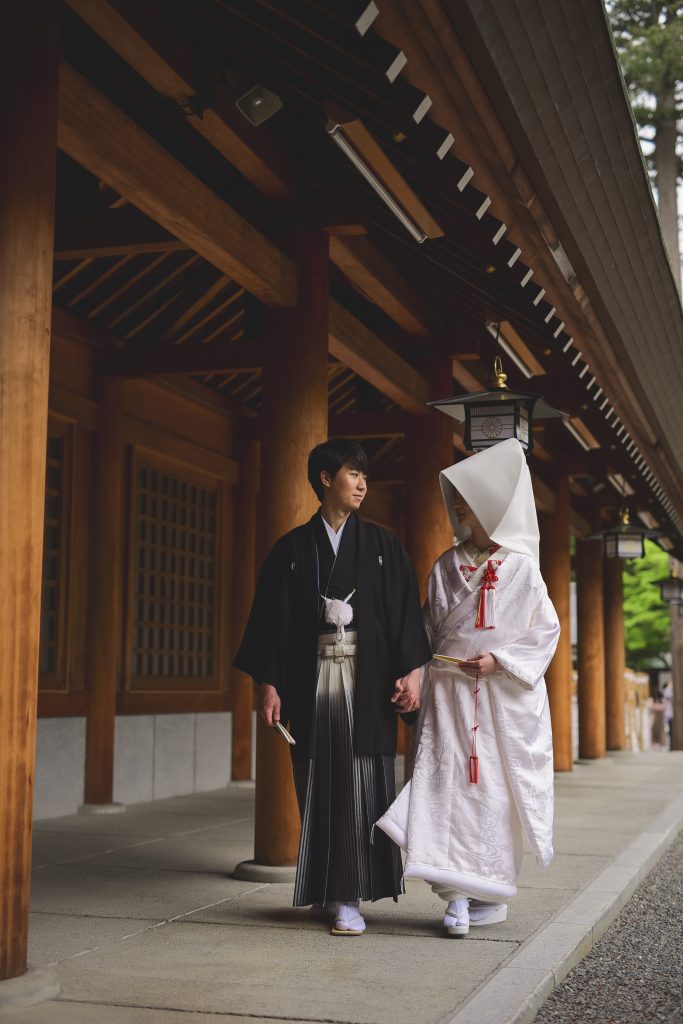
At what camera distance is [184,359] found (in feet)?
27.9

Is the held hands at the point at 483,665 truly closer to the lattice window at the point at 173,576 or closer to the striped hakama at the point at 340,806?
the striped hakama at the point at 340,806

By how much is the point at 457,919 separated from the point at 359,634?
1199mm

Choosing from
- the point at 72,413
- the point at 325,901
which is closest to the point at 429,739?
the point at 325,901

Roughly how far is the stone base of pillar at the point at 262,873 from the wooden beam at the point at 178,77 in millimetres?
3501

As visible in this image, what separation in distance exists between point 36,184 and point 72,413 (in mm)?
5181

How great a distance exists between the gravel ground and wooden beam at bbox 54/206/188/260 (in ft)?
14.0

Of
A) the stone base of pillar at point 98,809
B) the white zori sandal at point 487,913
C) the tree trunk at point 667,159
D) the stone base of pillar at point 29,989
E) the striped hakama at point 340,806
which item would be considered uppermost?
the tree trunk at point 667,159

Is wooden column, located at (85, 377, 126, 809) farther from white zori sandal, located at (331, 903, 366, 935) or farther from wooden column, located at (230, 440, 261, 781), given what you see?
white zori sandal, located at (331, 903, 366, 935)

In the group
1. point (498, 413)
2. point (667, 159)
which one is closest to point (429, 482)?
point (498, 413)

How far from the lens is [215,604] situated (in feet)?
37.9

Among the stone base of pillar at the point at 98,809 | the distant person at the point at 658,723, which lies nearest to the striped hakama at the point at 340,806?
the stone base of pillar at the point at 98,809

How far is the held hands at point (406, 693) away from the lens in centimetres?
497

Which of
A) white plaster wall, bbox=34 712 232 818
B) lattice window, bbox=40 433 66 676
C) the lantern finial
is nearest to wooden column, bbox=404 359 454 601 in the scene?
the lantern finial

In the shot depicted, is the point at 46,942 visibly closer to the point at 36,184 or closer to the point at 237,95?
the point at 36,184
